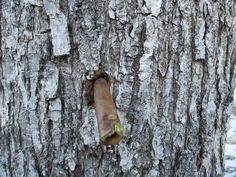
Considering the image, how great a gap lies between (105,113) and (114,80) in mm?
191

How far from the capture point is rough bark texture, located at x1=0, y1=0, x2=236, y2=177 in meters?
1.15

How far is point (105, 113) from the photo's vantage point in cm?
100

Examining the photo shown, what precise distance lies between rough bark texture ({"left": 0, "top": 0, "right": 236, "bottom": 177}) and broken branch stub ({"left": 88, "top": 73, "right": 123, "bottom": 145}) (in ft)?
0.11

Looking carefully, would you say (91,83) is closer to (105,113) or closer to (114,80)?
(114,80)

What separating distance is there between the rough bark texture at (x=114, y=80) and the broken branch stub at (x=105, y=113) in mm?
34

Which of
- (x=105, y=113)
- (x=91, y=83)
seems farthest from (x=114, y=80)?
(x=105, y=113)

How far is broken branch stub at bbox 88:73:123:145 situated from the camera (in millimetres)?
942

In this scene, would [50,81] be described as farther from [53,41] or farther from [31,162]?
[31,162]

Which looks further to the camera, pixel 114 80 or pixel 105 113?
pixel 114 80

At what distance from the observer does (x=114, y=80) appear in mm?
1177

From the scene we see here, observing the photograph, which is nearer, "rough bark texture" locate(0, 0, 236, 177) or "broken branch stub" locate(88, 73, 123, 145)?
"broken branch stub" locate(88, 73, 123, 145)

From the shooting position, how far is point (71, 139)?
1.21 m

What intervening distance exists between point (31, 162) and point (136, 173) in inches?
9.8

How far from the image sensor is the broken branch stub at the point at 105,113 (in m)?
0.94
